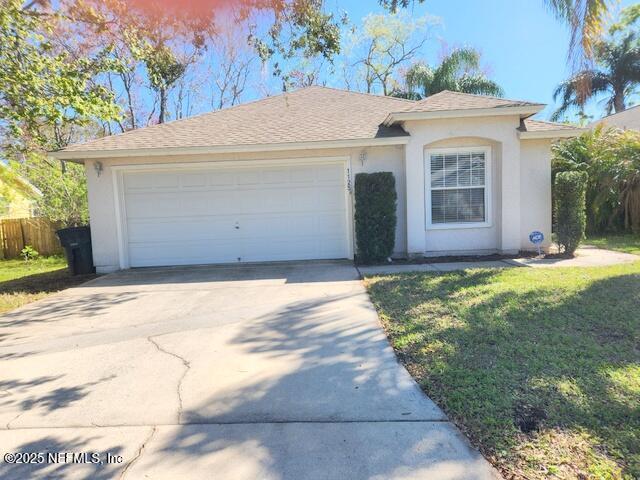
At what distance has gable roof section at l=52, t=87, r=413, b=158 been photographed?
376 inches

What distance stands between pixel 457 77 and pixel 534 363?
17.2 meters

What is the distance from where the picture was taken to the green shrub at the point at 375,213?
8.97 m

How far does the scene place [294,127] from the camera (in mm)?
10539

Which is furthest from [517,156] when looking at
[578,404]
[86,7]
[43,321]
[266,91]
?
[266,91]

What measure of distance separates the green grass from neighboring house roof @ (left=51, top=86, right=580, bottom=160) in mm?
4019

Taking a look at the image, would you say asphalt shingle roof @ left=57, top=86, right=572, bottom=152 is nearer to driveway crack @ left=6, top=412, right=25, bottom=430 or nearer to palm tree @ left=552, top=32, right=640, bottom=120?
driveway crack @ left=6, top=412, right=25, bottom=430

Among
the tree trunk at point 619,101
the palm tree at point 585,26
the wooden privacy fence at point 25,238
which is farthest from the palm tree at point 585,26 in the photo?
the tree trunk at point 619,101

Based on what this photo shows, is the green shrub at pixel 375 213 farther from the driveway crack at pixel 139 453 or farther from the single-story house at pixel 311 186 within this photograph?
the driveway crack at pixel 139 453

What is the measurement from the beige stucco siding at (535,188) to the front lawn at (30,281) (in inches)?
403

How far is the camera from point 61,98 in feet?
24.2

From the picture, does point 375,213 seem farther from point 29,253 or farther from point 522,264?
point 29,253

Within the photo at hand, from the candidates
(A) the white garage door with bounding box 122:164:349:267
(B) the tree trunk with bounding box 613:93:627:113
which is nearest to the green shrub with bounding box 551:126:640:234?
(A) the white garage door with bounding box 122:164:349:267

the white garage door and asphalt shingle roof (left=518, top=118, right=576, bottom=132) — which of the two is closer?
asphalt shingle roof (left=518, top=118, right=576, bottom=132)

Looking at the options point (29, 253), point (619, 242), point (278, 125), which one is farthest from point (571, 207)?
point (29, 253)
